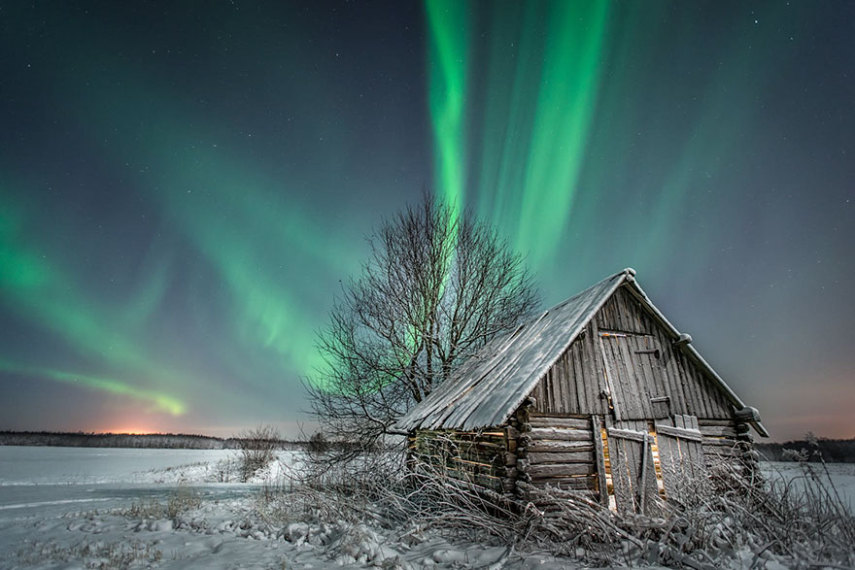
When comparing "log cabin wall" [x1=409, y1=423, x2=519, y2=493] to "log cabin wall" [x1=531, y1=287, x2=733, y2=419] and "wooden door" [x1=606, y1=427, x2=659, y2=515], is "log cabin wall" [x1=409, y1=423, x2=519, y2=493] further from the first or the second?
"wooden door" [x1=606, y1=427, x2=659, y2=515]

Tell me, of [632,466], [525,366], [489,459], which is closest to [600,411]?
[632,466]

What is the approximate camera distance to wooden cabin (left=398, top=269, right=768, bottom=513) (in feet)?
29.7

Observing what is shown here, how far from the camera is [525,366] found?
9883 millimetres

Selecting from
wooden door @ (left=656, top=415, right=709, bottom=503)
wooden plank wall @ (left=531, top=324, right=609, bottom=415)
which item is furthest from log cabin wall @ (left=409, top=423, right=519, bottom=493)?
wooden door @ (left=656, top=415, right=709, bottom=503)

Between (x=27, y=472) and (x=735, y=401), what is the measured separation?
38.8 metres

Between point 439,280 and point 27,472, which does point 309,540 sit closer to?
point 439,280

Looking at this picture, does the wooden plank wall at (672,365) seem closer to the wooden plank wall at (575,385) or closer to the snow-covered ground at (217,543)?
the wooden plank wall at (575,385)

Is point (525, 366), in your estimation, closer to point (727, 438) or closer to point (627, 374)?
point (627, 374)

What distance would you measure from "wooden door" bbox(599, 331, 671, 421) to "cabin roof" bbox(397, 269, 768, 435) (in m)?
1.02

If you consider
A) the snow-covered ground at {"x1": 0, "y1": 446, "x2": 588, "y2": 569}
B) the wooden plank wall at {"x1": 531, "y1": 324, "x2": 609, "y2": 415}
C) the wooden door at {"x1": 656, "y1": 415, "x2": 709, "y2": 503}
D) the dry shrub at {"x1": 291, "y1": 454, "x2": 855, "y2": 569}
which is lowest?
the snow-covered ground at {"x1": 0, "y1": 446, "x2": 588, "y2": 569}

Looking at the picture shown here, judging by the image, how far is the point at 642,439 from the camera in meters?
9.77

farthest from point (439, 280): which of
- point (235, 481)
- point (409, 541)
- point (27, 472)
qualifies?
point (27, 472)

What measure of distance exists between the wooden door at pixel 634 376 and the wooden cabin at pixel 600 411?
0.03 metres

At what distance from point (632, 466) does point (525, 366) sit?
11.2 feet
